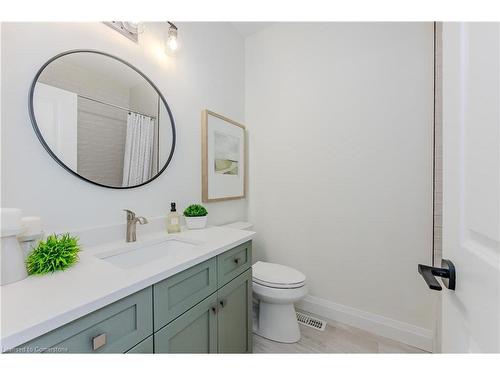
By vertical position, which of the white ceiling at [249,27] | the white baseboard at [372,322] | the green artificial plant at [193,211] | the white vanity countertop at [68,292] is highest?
the white ceiling at [249,27]

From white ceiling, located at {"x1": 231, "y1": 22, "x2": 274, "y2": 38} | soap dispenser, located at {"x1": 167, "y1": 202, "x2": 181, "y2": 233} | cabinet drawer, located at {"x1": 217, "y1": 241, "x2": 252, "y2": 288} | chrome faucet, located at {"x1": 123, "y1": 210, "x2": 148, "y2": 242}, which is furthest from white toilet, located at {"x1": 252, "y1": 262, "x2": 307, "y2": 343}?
white ceiling, located at {"x1": 231, "y1": 22, "x2": 274, "y2": 38}

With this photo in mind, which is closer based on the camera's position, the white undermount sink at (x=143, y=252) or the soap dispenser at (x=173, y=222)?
the white undermount sink at (x=143, y=252)

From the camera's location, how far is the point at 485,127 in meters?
0.39

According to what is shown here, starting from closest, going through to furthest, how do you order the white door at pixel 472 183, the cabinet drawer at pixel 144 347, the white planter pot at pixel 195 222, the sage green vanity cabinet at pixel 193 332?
the white door at pixel 472 183, the cabinet drawer at pixel 144 347, the sage green vanity cabinet at pixel 193 332, the white planter pot at pixel 195 222

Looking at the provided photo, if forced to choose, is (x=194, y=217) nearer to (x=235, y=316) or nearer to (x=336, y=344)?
(x=235, y=316)

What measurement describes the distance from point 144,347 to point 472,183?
1.01m

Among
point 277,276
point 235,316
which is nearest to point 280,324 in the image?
point 277,276

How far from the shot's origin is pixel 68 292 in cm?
60

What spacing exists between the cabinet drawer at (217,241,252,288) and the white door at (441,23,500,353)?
84 cm

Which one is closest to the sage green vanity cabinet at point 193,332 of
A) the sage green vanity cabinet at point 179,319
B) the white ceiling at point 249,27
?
the sage green vanity cabinet at point 179,319

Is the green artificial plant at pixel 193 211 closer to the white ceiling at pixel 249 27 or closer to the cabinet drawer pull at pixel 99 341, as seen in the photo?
the cabinet drawer pull at pixel 99 341

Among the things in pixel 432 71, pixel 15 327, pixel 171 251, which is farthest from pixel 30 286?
pixel 432 71

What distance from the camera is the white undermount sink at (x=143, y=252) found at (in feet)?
3.29

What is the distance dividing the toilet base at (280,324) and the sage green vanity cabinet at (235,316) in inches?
10.7
